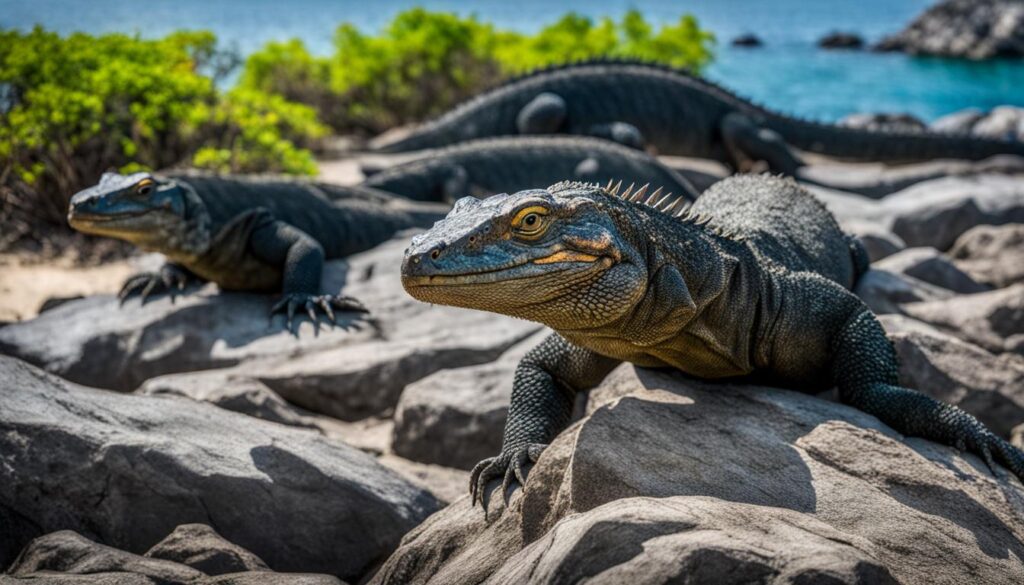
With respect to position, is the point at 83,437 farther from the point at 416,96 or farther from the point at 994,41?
the point at 994,41

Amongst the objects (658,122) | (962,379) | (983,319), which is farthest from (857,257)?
(658,122)

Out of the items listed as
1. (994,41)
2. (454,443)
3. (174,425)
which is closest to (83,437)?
(174,425)

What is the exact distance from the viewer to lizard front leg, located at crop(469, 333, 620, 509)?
4355 millimetres

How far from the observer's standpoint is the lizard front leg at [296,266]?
7.21m

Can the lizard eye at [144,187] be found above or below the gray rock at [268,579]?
above

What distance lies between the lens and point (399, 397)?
21.3 ft

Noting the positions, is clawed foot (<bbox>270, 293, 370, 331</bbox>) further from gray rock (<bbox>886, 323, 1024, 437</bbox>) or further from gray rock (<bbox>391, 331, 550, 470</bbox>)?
gray rock (<bbox>886, 323, 1024, 437</bbox>)

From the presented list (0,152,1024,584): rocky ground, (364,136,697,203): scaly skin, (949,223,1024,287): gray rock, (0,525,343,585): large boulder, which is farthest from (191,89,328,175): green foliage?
(949,223,1024,287): gray rock

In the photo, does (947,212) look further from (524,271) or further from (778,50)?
(778,50)

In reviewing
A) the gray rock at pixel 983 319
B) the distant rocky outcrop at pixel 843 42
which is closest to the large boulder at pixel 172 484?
the gray rock at pixel 983 319

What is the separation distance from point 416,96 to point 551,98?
5131 mm

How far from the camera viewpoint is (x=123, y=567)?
3678 millimetres

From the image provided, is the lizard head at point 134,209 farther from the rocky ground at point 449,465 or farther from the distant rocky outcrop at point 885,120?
the distant rocky outcrop at point 885,120

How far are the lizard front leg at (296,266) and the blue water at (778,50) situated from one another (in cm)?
589
